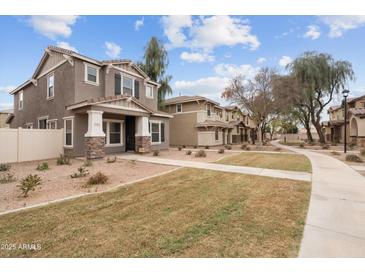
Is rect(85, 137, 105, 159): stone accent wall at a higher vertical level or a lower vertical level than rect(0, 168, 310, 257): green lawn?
higher

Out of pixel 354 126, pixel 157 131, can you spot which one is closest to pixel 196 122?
pixel 157 131

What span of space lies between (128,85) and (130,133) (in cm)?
403

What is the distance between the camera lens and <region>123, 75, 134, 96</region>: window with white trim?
15.6 meters

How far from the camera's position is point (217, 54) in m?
14.7

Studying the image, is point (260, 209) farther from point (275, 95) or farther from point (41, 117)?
point (275, 95)

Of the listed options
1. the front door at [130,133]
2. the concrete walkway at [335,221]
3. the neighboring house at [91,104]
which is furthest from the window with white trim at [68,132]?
the concrete walkway at [335,221]

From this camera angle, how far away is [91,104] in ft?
36.3

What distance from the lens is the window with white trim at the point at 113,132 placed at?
1439 centimetres

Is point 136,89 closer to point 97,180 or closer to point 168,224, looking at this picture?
point 97,180

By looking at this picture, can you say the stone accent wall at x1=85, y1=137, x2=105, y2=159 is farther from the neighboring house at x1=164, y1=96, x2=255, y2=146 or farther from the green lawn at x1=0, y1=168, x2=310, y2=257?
the neighboring house at x1=164, y1=96, x2=255, y2=146

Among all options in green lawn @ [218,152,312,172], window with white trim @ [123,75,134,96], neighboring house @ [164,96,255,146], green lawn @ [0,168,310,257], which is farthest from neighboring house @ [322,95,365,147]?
window with white trim @ [123,75,134,96]

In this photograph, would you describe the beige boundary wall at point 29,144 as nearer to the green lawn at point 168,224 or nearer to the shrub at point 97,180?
the shrub at point 97,180

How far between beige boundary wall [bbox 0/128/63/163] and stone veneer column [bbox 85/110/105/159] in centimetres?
315

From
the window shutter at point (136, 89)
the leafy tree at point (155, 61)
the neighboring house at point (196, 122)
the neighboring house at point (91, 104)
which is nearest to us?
the neighboring house at point (91, 104)
